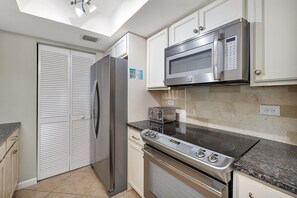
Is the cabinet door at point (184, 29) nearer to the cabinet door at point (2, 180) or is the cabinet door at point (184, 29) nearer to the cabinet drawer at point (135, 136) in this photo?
the cabinet drawer at point (135, 136)

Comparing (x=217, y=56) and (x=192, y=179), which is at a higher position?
(x=217, y=56)

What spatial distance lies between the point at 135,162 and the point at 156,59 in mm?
1399

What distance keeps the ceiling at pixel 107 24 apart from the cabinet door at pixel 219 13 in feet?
0.34

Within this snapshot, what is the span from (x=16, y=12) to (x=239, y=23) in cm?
220

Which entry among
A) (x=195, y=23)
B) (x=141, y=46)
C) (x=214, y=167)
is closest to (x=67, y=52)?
(x=141, y=46)

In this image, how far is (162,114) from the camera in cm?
183

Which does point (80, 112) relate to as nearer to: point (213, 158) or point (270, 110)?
point (213, 158)

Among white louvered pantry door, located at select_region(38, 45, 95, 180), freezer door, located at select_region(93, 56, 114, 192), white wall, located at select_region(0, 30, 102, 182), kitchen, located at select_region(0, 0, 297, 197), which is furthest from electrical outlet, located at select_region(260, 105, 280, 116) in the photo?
white wall, located at select_region(0, 30, 102, 182)

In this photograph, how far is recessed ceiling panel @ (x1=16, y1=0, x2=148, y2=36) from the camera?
5.00ft

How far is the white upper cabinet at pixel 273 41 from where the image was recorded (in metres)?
0.86

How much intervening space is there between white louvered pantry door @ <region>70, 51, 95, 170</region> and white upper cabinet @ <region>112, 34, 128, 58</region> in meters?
0.63

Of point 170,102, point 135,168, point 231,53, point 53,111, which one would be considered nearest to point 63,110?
point 53,111

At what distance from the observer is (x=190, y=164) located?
39.9 inches

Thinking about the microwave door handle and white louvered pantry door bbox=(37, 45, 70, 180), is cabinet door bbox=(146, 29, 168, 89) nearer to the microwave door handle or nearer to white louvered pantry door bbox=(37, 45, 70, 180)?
the microwave door handle
